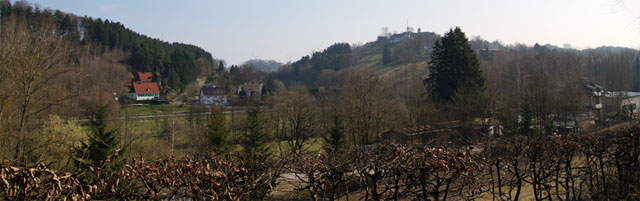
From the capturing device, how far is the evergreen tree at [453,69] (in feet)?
98.4

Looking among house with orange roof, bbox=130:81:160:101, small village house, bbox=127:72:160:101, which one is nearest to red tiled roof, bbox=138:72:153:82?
small village house, bbox=127:72:160:101

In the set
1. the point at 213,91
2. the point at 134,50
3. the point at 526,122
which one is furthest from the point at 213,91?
the point at 526,122

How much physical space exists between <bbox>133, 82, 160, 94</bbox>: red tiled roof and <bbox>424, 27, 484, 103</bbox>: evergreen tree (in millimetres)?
53968

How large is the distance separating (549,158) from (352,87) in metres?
18.2

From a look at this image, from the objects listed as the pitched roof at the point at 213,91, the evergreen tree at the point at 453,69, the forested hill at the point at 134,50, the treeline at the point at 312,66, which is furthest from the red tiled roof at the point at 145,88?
the evergreen tree at the point at 453,69

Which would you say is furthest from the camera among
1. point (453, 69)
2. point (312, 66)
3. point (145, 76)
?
point (312, 66)

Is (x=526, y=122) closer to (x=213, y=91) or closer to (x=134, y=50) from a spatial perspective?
(x=213, y=91)

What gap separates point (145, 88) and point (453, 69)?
56975 mm

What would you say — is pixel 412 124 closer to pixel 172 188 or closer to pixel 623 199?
pixel 623 199

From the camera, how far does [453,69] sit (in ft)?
101

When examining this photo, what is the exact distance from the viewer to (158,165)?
4.68 meters

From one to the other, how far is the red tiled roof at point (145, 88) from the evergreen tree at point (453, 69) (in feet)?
177

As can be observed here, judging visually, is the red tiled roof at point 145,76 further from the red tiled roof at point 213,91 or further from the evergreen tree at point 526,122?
the evergreen tree at point 526,122

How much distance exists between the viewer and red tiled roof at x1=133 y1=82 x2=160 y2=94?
6525cm
